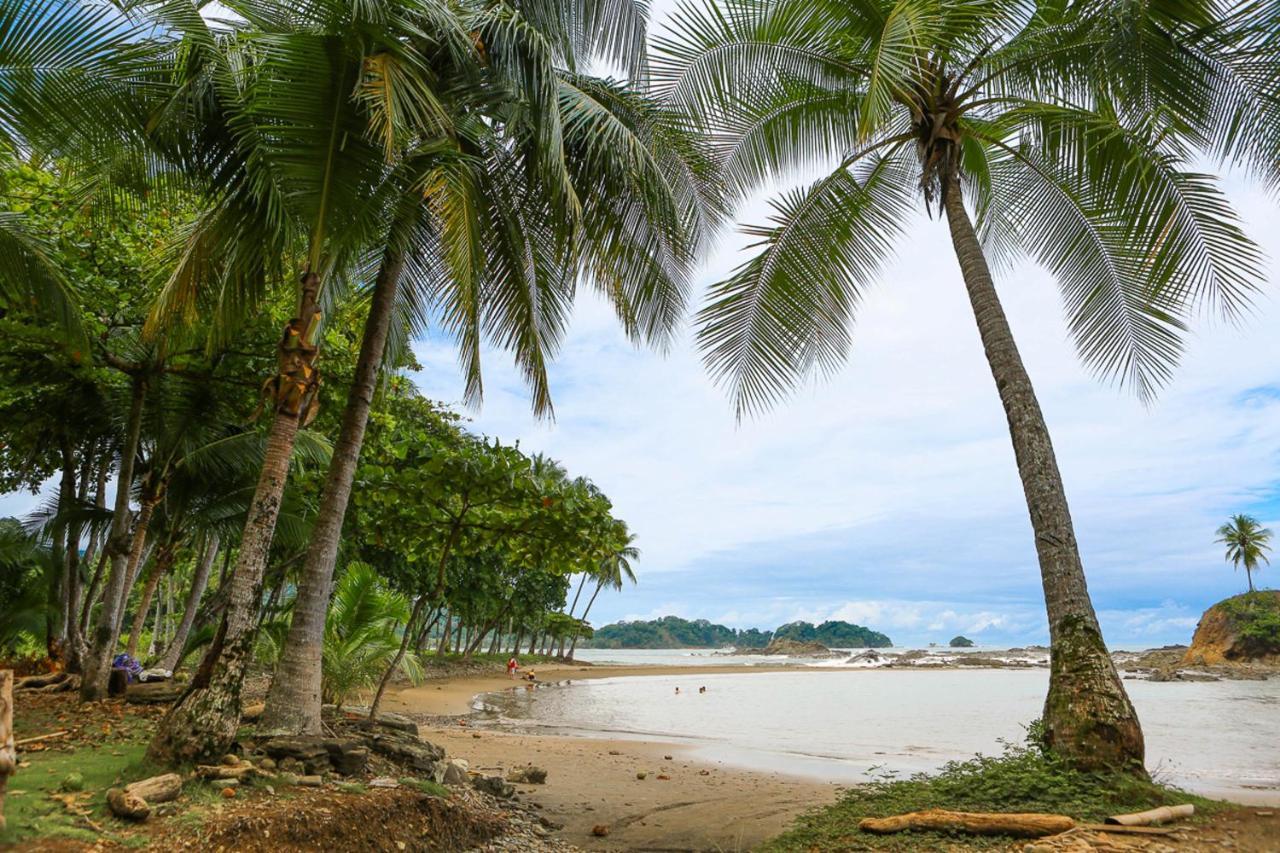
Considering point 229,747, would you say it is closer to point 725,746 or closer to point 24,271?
point 24,271

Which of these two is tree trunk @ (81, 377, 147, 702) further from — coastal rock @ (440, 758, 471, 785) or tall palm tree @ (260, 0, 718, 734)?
coastal rock @ (440, 758, 471, 785)

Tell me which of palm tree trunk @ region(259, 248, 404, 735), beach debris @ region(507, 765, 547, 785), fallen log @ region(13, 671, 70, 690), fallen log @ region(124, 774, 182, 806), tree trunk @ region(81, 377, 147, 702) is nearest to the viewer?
fallen log @ region(124, 774, 182, 806)

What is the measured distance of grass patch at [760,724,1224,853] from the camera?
5.01 metres

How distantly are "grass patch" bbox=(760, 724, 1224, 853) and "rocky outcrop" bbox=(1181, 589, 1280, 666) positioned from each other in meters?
58.0

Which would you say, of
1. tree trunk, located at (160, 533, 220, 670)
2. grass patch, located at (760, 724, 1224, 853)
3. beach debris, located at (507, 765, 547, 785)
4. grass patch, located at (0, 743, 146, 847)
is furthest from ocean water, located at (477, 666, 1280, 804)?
tree trunk, located at (160, 533, 220, 670)

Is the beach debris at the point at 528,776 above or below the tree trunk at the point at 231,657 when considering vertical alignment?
below

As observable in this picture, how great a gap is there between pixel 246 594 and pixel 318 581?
888mm

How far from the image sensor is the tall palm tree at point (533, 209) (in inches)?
264

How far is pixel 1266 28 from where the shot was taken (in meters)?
5.35

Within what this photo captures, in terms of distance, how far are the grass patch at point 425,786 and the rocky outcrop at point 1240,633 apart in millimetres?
61004

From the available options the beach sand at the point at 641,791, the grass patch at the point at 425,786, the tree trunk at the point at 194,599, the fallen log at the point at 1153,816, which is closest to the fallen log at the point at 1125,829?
the fallen log at the point at 1153,816

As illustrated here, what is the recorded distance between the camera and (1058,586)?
244 inches

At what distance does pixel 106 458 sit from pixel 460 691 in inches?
772

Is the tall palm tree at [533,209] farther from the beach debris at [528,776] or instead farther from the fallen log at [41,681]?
the fallen log at [41,681]
